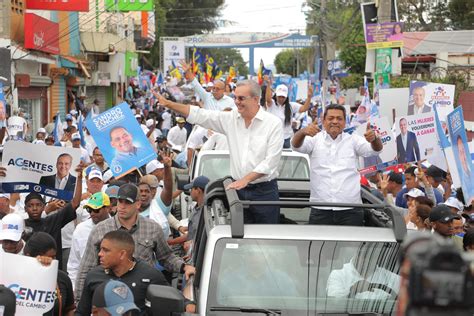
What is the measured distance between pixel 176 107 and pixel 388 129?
608 centimetres

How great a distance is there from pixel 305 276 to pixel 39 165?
5.27 m

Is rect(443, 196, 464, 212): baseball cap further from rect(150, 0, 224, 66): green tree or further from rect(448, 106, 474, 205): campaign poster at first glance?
rect(150, 0, 224, 66): green tree

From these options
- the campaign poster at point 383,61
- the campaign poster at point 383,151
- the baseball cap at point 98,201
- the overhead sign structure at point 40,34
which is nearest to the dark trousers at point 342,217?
the baseball cap at point 98,201

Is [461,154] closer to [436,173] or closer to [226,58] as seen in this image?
[436,173]

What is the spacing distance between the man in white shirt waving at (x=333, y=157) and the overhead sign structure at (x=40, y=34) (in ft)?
54.9

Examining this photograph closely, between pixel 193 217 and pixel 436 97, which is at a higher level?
pixel 436 97

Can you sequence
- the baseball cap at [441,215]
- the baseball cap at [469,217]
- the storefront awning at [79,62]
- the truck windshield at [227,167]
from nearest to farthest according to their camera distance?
the baseball cap at [441,215] → the baseball cap at [469,217] → the truck windshield at [227,167] → the storefront awning at [79,62]

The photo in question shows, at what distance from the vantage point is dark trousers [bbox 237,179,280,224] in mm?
5668

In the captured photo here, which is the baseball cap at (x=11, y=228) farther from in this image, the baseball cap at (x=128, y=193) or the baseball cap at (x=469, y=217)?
the baseball cap at (x=469, y=217)

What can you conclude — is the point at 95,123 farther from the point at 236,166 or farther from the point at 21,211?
the point at 236,166

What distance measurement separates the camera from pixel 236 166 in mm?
6203

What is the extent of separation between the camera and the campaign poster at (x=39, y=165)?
9219mm

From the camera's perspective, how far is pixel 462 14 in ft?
172

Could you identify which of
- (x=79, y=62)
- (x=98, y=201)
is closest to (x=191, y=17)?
(x=79, y=62)
